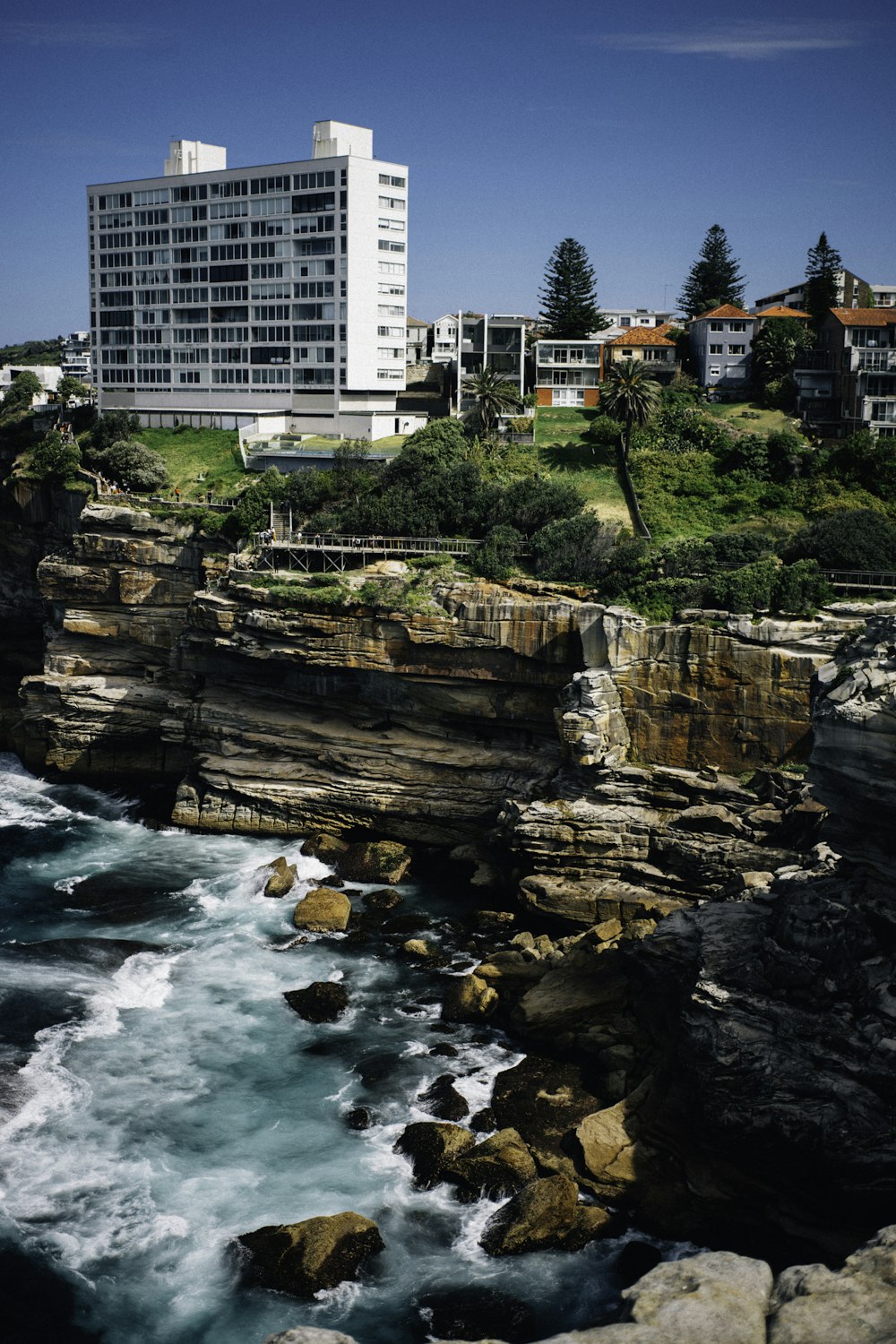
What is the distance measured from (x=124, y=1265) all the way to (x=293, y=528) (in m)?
35.8

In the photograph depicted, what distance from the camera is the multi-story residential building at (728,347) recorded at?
7012 centimetres

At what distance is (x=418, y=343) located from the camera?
303 feet

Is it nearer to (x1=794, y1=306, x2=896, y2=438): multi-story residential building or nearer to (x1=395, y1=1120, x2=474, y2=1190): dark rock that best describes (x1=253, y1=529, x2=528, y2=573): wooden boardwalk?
(x1=794, y1=306, x2=896, y2=438): multi-story residential building

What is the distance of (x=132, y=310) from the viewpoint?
79.2 m

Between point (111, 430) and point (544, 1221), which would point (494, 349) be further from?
point (544, 1221)

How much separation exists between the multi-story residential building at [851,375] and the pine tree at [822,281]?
8218mm

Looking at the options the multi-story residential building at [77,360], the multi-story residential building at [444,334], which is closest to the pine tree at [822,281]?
the multi-story residential building at [444,334]

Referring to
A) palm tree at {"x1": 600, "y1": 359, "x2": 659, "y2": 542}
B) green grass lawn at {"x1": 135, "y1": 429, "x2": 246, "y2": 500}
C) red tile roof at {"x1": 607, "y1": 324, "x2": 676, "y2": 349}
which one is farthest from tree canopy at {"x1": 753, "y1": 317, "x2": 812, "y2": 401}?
green grass lawn at {"x1": 135, "y1": 429, "x2": 246, "y2": 500}

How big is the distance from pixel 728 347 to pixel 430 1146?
55.9m

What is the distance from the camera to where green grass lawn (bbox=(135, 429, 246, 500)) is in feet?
204

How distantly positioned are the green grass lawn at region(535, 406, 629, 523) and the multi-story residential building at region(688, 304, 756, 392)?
7.91m

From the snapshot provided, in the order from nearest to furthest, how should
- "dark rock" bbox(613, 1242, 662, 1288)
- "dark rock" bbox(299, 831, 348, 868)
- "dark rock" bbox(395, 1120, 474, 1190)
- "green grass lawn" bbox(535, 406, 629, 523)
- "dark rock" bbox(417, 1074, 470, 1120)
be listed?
"dark rock" bbox(613, 1242, 662, 1288) → "dark rock" bbox(395, 1120, 474, 1190) → "dark rock" bbox(417, 1074, 470, 1120) → "dark rock" bbox(299, 831, 348, 868) → "green grass lawn" bbox(535, 406, 629, 523)

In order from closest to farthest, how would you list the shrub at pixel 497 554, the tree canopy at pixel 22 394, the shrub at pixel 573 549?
the shrub at pixel 573 549 < the shrub at pixel 497 554 < the tree canopy at pixel 22 394

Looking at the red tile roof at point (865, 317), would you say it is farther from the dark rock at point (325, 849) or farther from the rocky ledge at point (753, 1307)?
the rocky ledge at point (753, 1307)
